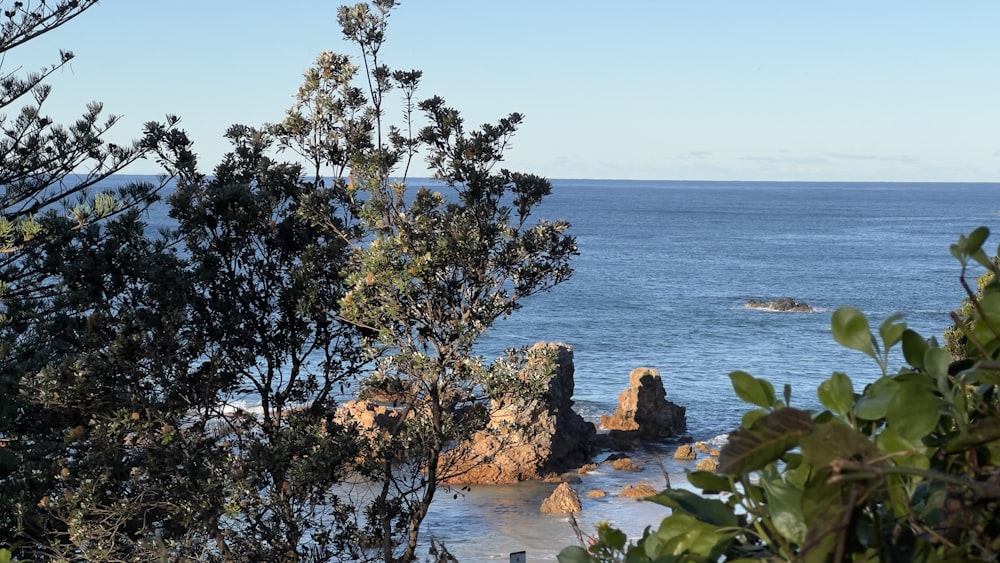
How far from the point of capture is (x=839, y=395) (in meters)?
1.05

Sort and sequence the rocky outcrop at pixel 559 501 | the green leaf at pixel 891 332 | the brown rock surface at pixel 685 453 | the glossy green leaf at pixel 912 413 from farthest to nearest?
the brown rock surface at pixel 685 453 < the rocky outcrop at pixel 559 501 < the green leaf at pixel 891 332 < the glossy green leaf at pixel 912 413

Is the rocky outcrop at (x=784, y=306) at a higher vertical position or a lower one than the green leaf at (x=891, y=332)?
lower

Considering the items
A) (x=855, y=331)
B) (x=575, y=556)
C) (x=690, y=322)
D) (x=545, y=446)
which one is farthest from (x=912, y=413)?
(x=690, y=322)

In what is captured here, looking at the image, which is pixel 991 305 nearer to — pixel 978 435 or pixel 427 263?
pixel 978 435

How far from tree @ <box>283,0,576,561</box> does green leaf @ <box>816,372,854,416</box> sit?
7.79 m

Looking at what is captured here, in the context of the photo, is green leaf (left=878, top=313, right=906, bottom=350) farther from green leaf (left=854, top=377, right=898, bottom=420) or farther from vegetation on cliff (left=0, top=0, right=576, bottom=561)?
vegetation on cliff (left=0, top=0, right=576, bottom=561)

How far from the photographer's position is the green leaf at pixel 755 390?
1089 millimetres

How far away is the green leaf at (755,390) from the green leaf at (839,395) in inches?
2.2

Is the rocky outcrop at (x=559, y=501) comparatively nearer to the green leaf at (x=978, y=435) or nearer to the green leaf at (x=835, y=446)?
the green leaf at (x=978, y=435)

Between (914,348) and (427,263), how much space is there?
7815 millimetres

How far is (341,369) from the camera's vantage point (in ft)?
33.4

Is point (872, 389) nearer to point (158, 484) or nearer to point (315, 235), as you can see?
point (158, 484)

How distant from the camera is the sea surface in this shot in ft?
84.5

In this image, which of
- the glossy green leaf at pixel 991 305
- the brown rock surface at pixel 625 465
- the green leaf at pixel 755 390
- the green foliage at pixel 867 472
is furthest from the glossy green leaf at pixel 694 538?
the brown rock surface at pixel 625 465
